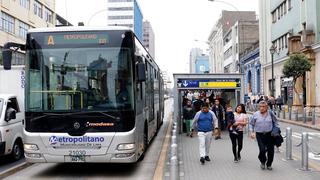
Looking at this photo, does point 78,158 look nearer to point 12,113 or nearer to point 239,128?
point 12,113

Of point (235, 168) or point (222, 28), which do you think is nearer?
point (235, 168)

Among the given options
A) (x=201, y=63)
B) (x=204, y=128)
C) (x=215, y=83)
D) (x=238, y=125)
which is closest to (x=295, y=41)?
(x=215, y=83)

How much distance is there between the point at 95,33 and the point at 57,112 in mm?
1911

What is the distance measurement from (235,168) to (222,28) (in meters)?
96.3

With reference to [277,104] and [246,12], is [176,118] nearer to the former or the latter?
[277,104]

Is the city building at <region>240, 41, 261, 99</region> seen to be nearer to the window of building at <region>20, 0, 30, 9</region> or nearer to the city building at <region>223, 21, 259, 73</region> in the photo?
the city building at <region>223, 21, 259, 73</region>

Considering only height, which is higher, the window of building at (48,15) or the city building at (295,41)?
the window of building at (48,15)

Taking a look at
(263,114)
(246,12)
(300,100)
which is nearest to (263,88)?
(300,100)

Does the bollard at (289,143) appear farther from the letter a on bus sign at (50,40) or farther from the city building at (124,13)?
the city building at (124,13)

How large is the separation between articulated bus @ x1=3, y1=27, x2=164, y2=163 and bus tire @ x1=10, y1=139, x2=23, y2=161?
11.0ft

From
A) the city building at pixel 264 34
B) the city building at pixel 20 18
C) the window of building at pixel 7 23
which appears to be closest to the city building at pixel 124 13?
the city building at pixel 20 18

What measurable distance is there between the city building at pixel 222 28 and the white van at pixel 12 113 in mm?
89273

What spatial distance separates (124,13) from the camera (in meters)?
54.5

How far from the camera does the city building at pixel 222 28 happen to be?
10686cm
